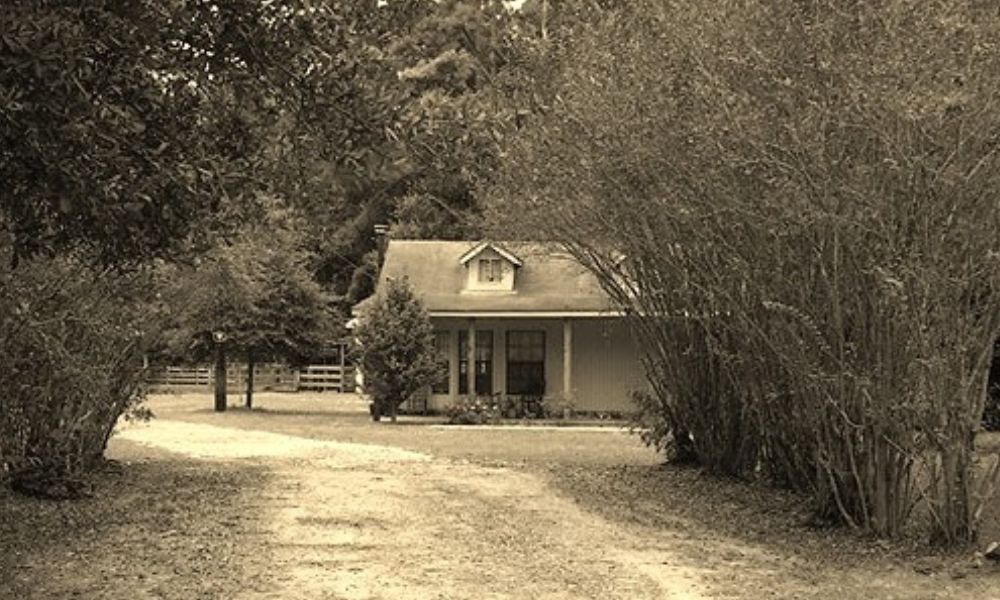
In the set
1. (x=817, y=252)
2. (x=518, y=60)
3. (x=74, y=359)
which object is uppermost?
(x=518, y=60)

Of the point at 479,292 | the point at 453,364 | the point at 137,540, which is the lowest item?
the point at 137,540

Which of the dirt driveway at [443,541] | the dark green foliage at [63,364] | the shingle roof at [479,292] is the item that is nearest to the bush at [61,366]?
the dark green foliage at [63,364]

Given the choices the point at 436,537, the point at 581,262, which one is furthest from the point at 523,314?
the point at 436,537

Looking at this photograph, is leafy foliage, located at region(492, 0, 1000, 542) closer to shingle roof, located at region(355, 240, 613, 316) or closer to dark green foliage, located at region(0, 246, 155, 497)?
dark green foliage, located at region(0, 246, 155, 497)

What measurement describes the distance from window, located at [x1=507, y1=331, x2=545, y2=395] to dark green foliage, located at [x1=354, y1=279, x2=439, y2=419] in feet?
9.58

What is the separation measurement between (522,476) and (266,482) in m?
3.14

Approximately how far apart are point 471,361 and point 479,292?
5.48 ft

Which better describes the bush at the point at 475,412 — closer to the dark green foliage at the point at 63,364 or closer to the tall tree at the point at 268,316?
the tall tree at the point at 268,316

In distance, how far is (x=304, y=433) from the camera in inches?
917

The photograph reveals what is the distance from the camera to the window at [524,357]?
1158 inches

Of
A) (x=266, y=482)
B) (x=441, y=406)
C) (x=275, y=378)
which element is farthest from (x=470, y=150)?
(x=275, y=378)

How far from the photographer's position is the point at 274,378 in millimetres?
45844

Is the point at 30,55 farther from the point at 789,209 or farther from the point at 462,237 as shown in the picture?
the point at 462,237

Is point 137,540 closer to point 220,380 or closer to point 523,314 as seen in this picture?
point 523,314
